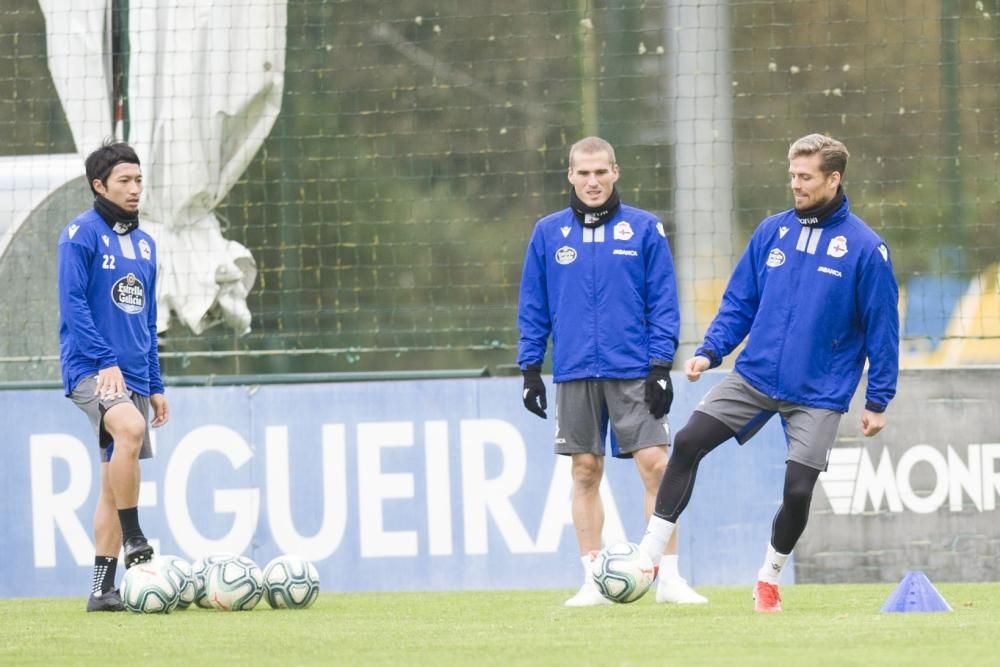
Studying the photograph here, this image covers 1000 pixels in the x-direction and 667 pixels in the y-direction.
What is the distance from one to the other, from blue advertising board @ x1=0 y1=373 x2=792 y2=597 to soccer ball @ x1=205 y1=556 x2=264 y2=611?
195 cm

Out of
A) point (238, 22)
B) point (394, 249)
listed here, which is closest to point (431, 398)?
point (394, 249)

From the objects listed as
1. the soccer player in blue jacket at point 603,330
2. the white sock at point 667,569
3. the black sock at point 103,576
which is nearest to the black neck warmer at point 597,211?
the soccer player in blue jacket at point 603,330

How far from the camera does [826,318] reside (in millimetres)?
7305

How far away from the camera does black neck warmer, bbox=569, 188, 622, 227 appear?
27.2ft

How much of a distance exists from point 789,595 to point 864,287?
221cm

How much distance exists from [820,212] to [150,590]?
3291 millimetres

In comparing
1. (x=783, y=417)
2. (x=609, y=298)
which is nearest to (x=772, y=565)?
(x=783, y=417)

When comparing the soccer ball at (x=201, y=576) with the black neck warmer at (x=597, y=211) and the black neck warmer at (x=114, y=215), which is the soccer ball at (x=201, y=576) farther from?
the black neck warmer at (x=597, y=211)

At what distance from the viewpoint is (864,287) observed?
7266 mm

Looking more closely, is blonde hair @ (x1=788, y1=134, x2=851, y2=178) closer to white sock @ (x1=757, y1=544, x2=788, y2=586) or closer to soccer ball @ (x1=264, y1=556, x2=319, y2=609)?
white sock @ (x1=757, y1=544, x2=788, y2=586)

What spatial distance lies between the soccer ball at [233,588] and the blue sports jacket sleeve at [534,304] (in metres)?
1.55

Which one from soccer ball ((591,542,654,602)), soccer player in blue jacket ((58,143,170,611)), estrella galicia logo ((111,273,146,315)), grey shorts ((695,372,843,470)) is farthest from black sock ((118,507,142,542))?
grey shorts ((695,372,843,470))

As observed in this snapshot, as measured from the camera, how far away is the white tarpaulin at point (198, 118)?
35.9 feet

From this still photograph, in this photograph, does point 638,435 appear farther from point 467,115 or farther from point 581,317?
point 467,115
